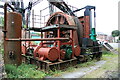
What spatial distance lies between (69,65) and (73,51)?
61 cm

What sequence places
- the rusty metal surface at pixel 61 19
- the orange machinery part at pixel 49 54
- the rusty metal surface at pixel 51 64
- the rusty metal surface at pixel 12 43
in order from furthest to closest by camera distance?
the rusty metal surface at pixel 61 19
the orange machinery part at pixel 49 54
the rusty metal surface at pixel 51 64
the rusty metal surface at pixel 12 43

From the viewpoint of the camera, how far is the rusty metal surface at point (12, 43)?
3.02 meters

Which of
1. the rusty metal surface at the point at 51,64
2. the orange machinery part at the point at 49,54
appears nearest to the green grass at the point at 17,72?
the rusty metal surface at the point at 51,64

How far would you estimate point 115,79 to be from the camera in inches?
99.5

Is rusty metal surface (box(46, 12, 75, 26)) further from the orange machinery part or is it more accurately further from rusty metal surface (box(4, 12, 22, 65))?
rusty metal surface (box(4, 12, 22, 65))

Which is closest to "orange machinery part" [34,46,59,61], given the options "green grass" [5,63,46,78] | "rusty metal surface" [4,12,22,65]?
"green grass" [5,63,46,78]

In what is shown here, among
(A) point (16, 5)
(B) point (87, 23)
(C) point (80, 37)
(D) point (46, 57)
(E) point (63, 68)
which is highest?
(A) point (16, 5)

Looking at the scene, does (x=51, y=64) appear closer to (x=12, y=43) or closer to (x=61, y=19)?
(x=12, y=43)

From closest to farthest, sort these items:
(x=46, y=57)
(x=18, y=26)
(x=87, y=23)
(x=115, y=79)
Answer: (x=115, y=79) < (x=18, y=26) < (x=46, y=57) < (x=87, y=23)

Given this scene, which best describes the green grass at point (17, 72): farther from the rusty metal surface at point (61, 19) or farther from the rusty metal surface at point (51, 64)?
the rusty metal surface at point (61, 19)

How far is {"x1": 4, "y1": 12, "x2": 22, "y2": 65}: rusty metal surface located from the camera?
3.02 metres

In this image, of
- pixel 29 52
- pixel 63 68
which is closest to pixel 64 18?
pixel 29 52

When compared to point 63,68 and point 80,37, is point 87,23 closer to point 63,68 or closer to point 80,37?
point 80,37

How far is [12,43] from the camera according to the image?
9.96 ft
